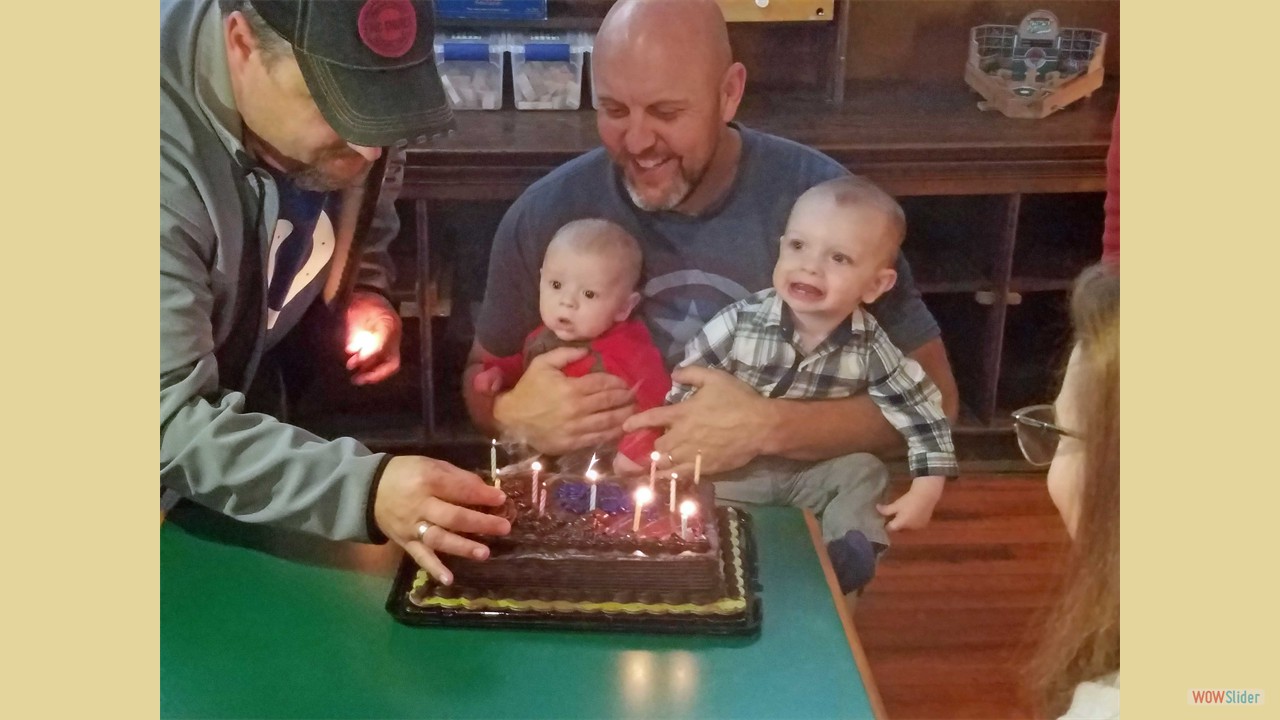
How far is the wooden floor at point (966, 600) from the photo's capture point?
133 centimetres

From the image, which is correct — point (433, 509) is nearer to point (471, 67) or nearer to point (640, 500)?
point (640, 500)

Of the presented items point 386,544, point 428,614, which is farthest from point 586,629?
point 386,544

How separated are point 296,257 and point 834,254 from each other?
68 centimetres

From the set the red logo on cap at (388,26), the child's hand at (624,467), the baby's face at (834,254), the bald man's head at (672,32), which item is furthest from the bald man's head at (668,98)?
the child's hand at (624,467)

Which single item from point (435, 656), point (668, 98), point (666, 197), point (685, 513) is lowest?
point (435, 656)

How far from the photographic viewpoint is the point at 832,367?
131cm

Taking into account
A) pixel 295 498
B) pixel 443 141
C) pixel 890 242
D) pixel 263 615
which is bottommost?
pixel 263 615

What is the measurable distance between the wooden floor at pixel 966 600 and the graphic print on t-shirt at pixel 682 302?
33 centimetres

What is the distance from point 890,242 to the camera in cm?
127

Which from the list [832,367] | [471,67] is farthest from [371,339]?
[832,367]

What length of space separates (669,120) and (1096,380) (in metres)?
0.58

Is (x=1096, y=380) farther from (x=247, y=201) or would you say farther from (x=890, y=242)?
(x=247, y=201)

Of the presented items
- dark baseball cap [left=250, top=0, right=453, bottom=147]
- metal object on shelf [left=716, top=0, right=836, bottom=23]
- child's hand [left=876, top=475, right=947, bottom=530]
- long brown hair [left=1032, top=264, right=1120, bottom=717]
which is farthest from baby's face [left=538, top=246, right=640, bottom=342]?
long brown hair [left=1032, top=264, right=1120, bottom=717]

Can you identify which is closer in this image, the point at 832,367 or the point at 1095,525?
the point at 1095,525
